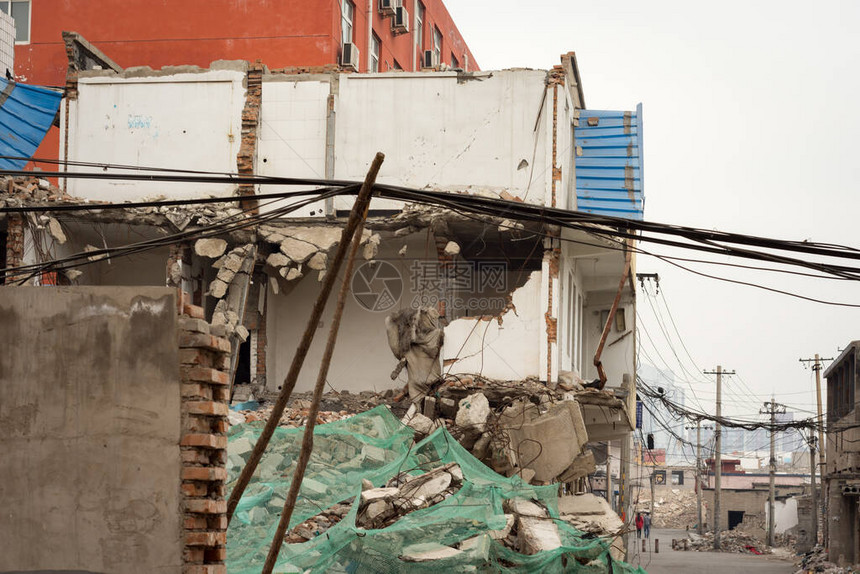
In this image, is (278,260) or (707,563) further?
(707,563)

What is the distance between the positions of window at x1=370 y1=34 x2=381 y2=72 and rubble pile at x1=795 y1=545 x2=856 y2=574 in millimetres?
22578

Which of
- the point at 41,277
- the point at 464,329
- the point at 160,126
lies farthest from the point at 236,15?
the point at 464,329

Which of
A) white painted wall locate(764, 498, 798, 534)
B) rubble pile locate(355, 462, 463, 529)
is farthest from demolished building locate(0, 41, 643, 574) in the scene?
white painted wall locate(764, 498, 798, 534)

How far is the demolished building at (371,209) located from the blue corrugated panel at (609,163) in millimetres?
31

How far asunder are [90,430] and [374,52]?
24.6 meters

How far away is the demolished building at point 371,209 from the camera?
821 inches

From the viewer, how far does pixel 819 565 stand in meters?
38.2

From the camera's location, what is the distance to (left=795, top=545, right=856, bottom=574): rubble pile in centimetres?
3541

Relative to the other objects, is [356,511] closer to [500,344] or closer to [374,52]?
[500,344]

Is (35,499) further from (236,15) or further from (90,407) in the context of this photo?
(236,15)

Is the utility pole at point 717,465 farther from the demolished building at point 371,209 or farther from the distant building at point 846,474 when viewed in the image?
the demolished building at point 371,209

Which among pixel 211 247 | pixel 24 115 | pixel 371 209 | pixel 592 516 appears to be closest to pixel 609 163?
pixel 371 209

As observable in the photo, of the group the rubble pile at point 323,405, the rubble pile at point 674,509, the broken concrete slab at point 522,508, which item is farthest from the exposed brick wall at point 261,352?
the rubble pile at point 674,509

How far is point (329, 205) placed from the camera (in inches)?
859
